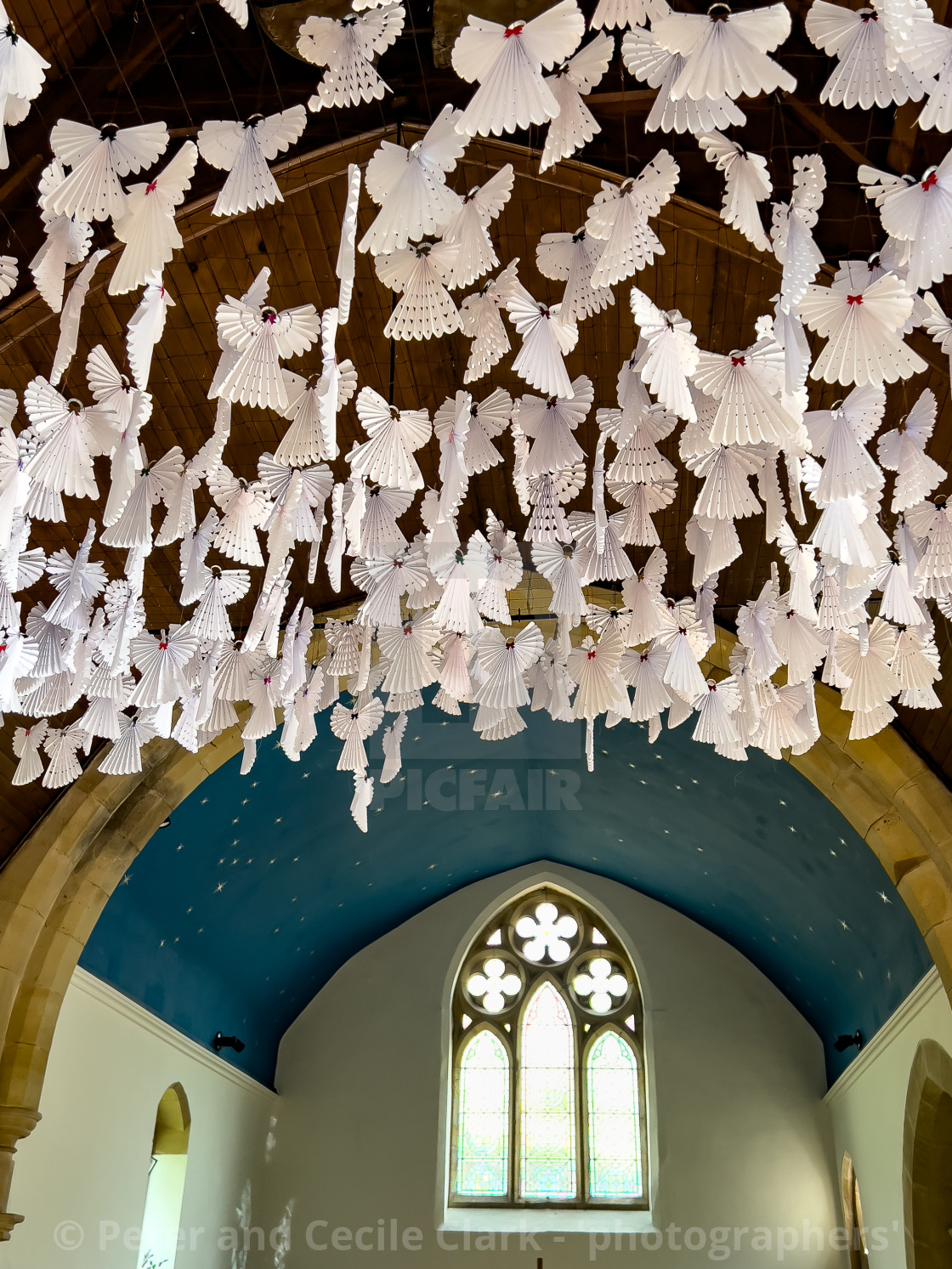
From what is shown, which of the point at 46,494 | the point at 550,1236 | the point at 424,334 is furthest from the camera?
the point at 550,1236

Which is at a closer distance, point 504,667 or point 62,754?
point 504,667

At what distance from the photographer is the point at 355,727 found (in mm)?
3266

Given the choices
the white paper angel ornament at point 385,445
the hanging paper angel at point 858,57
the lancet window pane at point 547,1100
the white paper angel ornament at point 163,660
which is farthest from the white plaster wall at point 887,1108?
the hanging paper angel at point 858,57

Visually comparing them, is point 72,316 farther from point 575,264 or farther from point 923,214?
point 923,214

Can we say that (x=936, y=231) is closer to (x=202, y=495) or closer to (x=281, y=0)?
(x=281, y=0)

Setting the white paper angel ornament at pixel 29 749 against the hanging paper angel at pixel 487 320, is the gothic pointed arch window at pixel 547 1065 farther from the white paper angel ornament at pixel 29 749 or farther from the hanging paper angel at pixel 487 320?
the hanging paper angel at pixel 487 320

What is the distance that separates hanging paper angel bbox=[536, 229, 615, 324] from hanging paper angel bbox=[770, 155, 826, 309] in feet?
1.21

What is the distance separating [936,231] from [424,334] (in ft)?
2.89

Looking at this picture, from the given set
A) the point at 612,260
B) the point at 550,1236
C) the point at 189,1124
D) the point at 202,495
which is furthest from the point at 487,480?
the point at 550,1236

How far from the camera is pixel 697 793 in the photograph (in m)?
6.85

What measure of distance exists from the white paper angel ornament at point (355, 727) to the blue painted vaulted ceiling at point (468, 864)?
2.81 metres

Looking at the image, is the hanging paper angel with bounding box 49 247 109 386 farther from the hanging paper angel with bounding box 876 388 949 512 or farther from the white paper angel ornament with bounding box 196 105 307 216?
the hanging paper angel with bounding box 876 388 949 512

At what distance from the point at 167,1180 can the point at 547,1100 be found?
3265mm

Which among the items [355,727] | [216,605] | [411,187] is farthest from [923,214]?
[355,727]
